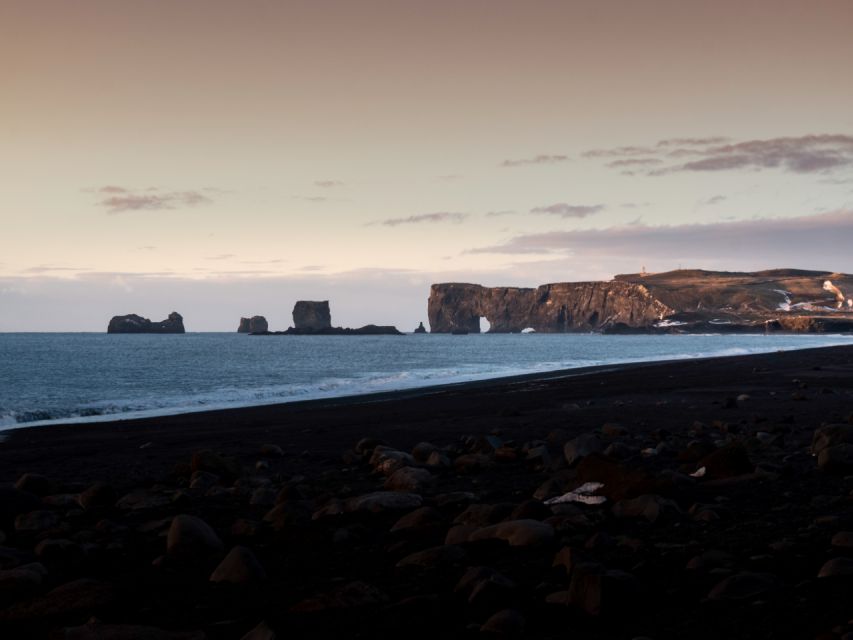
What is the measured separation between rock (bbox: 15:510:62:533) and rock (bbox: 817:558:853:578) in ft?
18.9

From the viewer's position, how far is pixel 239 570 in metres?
4.86

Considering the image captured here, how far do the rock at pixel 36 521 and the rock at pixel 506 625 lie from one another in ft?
14.7

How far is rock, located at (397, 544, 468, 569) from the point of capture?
16.5 feet

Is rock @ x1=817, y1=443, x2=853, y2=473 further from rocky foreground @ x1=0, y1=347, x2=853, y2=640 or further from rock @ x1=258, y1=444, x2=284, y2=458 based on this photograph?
rock @ x1=258, y1=444, x2=284, y2=458

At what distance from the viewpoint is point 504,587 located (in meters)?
4.28

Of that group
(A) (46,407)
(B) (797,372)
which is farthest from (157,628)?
(B) (797,372)

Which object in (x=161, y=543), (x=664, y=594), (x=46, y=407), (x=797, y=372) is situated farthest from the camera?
(x=797, y=372)

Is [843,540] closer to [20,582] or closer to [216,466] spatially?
[20,582]

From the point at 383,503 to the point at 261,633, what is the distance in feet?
10.8

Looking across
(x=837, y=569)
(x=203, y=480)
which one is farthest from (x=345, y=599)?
(x=203, y=480)

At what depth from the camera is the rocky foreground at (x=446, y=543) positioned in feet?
13.0

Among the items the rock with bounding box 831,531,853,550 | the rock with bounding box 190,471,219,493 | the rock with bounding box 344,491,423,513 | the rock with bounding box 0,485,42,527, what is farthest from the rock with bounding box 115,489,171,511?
the rock with bounding box 831,531,853,550

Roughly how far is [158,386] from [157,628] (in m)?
34.5

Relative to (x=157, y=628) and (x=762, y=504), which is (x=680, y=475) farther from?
(x=157, y=628)
